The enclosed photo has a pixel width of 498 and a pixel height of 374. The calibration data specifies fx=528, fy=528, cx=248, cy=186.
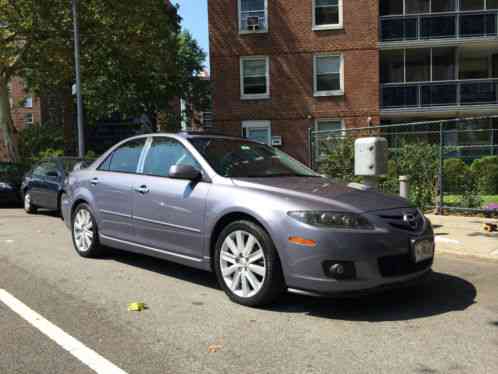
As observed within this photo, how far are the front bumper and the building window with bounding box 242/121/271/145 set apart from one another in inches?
707

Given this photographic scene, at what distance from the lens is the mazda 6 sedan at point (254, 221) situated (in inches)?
164

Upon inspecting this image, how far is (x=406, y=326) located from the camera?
4.05 meters

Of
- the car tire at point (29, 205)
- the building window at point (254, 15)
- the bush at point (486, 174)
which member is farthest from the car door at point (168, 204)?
the building window at point (254, 15)

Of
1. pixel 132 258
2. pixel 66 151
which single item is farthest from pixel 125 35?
pixel 132 258

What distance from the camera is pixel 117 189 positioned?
597 cm

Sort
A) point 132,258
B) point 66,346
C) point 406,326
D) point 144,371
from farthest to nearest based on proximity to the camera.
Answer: point 132,258 < point 406,326 < point 66,346 < point 144,371

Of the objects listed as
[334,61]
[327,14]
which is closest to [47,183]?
[334,61]

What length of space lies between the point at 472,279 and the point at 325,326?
2309mm

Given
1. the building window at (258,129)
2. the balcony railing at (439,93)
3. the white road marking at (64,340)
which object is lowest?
the white road marking at (64,340)

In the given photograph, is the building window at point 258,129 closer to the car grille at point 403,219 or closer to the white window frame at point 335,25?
the white window frame at point 335,25

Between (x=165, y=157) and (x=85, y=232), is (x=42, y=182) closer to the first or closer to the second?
(x=85, y=232)

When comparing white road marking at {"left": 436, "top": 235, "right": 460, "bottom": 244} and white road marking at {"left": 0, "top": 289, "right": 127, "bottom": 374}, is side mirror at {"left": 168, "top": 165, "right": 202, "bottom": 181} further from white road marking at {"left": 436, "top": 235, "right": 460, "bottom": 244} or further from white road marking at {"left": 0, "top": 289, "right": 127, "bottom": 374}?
white road marking at {"left": 436, "top": 235, "right": 460, "bottom": 244}

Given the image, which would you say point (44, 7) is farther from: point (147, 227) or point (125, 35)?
point (147, 227)

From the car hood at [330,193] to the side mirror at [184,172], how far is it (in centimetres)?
41
